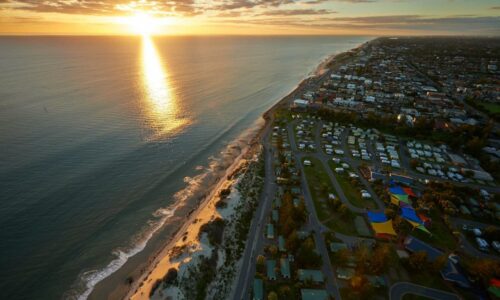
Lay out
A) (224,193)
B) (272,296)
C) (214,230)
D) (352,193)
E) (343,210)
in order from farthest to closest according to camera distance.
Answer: (224,193) < (352,193) < (343,210) < (214,230) < (272,296)

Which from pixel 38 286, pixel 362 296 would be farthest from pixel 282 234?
pixel 38 286

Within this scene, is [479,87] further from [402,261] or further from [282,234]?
[282,234]

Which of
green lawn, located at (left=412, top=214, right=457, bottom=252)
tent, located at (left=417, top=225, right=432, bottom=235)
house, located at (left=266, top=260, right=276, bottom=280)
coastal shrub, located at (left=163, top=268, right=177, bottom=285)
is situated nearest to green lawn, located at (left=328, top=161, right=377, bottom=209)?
tent, located at (left=417, top=225, right=432, bottom=235)

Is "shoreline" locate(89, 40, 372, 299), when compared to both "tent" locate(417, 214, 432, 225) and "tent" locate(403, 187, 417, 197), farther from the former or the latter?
"tent" locate(417, 214, 432, 225)

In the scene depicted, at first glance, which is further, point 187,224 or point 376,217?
point 187,224

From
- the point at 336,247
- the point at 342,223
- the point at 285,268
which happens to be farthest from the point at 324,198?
the point at 285,268

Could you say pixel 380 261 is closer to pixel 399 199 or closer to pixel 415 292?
pixel 415 292

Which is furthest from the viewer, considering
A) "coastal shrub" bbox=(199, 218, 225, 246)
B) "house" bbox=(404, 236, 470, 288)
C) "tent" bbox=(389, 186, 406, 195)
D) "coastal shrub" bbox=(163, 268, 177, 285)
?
"tent" bbox=(389, 186, 406, 195)
